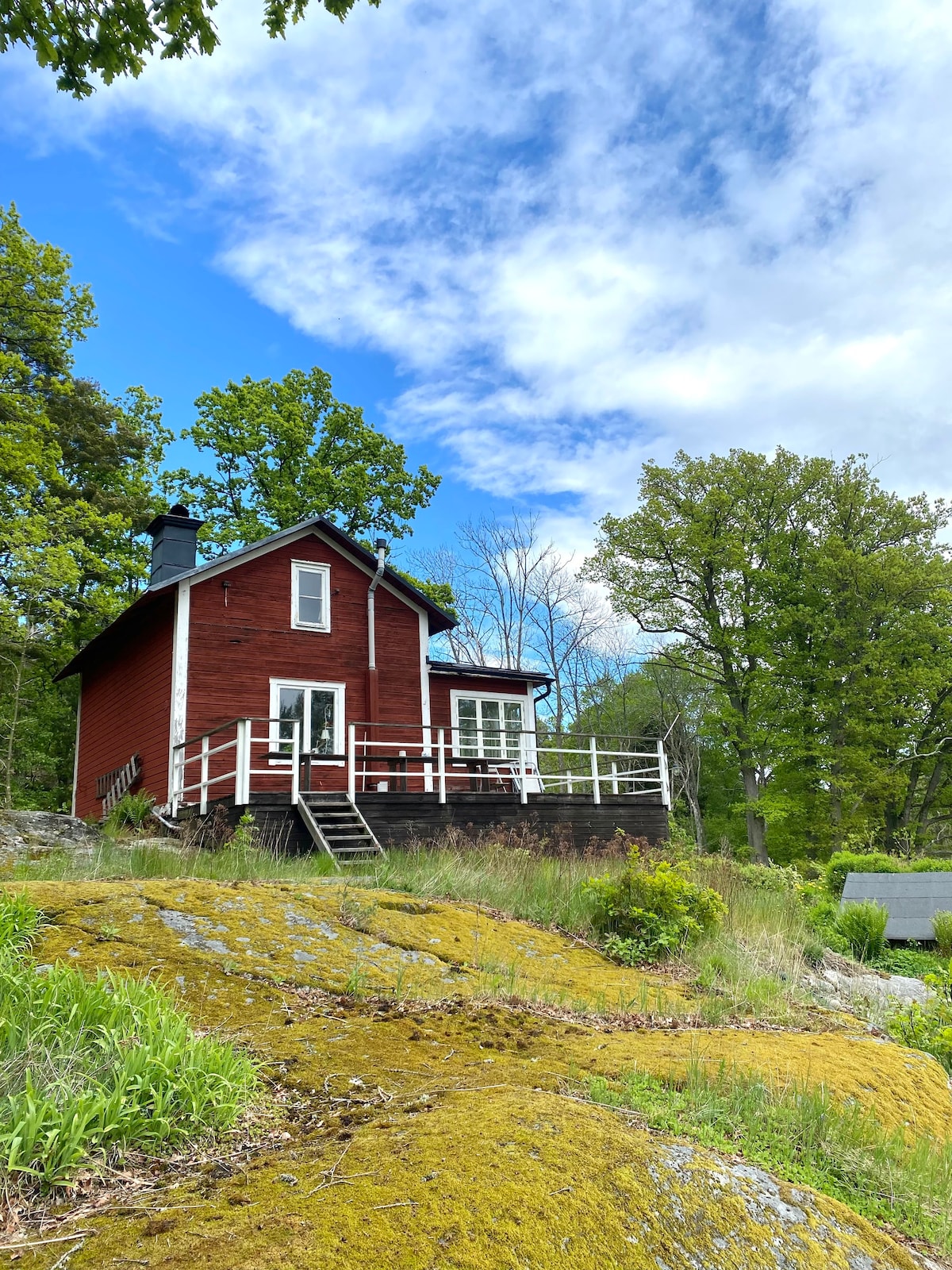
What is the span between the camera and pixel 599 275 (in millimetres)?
15023

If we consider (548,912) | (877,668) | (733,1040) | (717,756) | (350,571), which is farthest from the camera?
(717,756)

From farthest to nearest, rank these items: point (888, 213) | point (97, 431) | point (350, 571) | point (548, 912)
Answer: point (97, 431)
point (350, 571)
point (888, 213)
point (548, 912)

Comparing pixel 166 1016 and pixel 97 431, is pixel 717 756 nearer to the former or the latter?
pixel 97 431

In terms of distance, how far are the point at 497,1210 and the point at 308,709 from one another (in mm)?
18018

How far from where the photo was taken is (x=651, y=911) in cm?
882

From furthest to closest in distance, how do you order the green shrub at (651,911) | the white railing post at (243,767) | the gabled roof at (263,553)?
the gabled roof at (263,553), the white railing post at (243,767), the green shrub at (651,911)

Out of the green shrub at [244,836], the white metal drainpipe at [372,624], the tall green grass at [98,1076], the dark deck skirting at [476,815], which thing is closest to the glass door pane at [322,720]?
the white metal drainpipe at [372,624]

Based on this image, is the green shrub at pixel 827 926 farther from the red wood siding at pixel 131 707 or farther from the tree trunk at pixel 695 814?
the tree trunk at pixel 695 814

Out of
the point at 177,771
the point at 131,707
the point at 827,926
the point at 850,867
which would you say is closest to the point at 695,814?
the point at 850,867

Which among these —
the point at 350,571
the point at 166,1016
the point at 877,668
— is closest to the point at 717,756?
the point at 877,668

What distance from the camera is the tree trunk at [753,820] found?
33.8 metres

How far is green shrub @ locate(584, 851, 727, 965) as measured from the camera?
8.41 metres

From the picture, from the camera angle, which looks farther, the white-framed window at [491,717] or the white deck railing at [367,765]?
the white-framed window at [491,717]

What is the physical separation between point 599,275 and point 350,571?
31.2 feet
